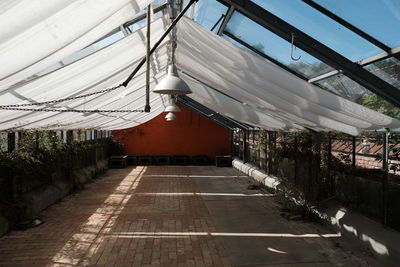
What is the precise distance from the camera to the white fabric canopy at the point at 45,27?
2.07 metres

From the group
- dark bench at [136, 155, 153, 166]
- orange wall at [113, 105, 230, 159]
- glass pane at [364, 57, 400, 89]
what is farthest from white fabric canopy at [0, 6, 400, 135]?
orange wall at [113, 105, 230, 159]

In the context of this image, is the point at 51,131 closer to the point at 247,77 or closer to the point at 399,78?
the point at 247,77

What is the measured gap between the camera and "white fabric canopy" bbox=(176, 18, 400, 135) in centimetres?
377

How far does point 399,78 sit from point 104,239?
4309mm

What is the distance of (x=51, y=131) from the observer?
27.9 feet

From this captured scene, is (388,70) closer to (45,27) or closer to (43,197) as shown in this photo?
(45,27)

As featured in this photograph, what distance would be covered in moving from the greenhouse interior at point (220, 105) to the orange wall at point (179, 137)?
25.8ft

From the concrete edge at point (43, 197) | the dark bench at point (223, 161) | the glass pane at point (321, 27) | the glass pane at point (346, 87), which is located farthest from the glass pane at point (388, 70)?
the dark bench at point (223, 161)

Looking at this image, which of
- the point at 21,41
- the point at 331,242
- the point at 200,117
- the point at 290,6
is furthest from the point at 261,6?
the point at 200,117

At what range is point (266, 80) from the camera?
4.21 metres

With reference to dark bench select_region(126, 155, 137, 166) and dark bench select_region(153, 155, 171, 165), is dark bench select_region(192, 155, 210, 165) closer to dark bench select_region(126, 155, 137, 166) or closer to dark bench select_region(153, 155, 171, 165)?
dark bench select_region(153, 155, 171, 165)

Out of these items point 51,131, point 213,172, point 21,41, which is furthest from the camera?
point 213,172

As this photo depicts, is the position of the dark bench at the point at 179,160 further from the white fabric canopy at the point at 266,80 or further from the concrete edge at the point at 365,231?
the white fabric canopy at the point at 266,80

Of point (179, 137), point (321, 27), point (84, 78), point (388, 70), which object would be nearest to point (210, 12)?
point (321, 27)
